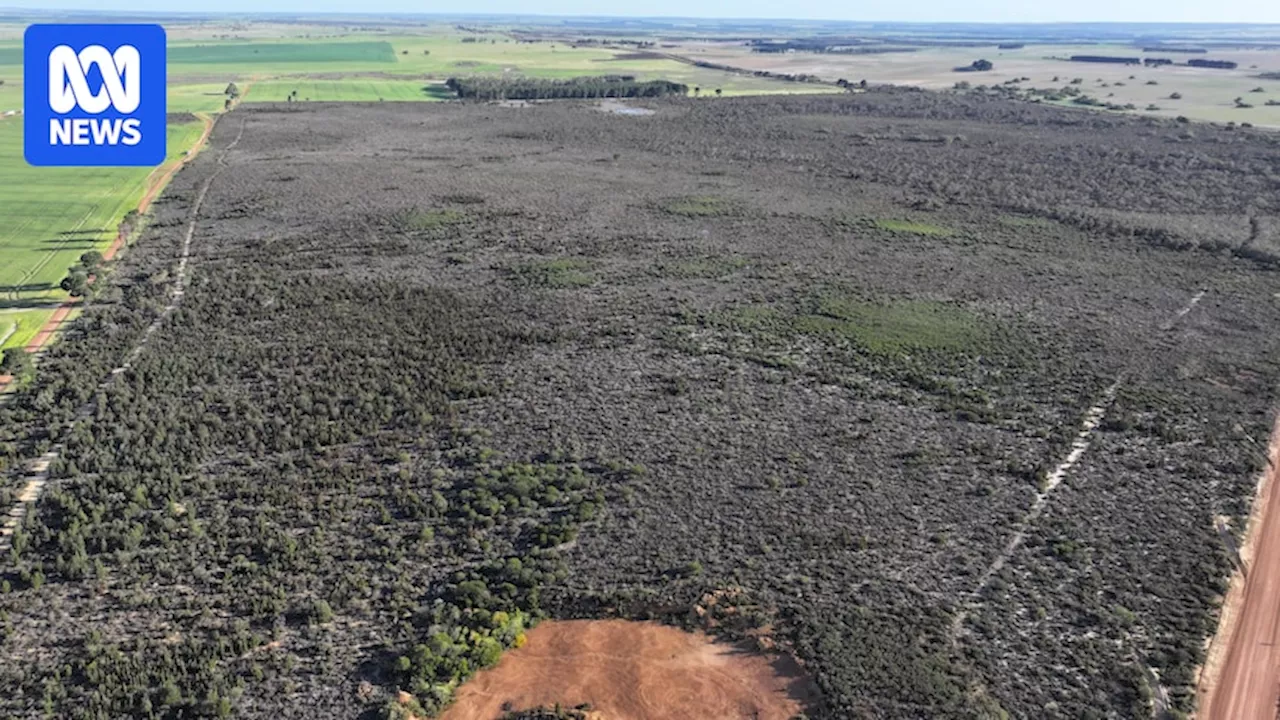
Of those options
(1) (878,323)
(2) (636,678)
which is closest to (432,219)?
(1) (878,323)

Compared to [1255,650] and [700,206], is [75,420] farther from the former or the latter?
[700,206]

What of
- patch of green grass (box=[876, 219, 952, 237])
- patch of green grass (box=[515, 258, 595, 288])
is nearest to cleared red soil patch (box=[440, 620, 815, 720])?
patch of green grass (box=[515, 258, 595, 288])

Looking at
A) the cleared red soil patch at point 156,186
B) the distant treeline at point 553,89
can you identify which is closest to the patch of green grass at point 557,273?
the cleared red soil patch at point 156,186

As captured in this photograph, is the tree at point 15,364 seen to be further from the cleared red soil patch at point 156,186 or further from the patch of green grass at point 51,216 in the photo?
the cleared red soil patch at point 156,186

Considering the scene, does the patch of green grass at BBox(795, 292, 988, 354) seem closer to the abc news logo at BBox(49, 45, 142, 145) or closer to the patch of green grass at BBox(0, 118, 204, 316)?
the abc news logo at BBox(49, 45, 142, 145)

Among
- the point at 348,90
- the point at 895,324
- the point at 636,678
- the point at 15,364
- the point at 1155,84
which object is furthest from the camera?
the point at 1155,84
